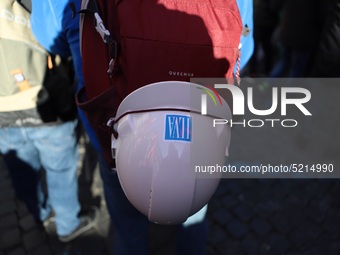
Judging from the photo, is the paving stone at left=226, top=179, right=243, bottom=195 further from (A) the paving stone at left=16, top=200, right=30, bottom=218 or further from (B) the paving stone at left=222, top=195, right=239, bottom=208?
(A) the paving stone at left=16, top=200, right=30, bottom=218

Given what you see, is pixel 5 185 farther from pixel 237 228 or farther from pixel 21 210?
pixel 237 228

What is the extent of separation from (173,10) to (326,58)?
2.19m

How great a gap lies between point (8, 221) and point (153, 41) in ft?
7.11

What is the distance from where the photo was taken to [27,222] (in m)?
2.73

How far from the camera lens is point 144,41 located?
1232 mm

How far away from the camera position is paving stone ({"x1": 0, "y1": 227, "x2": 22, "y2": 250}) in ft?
8.43

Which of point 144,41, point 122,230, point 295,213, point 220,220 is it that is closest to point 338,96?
point 295,213

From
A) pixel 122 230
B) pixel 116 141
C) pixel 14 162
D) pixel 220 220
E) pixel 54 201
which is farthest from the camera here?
pixel 220 220

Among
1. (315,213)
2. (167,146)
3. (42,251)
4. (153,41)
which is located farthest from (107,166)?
(315,213)

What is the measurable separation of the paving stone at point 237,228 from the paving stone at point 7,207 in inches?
67.0

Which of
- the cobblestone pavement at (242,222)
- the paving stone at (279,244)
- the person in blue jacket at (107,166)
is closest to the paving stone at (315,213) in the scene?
the cobblestone pavement at (242,222)

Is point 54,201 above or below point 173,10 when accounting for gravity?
below

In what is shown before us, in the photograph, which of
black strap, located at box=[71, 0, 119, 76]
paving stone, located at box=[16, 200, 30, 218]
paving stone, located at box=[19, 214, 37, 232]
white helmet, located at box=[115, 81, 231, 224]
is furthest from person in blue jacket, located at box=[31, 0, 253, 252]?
paving stone, located at box=[16, 200, 30, 218]

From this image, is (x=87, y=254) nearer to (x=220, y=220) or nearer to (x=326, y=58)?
(x=220, y=220)
